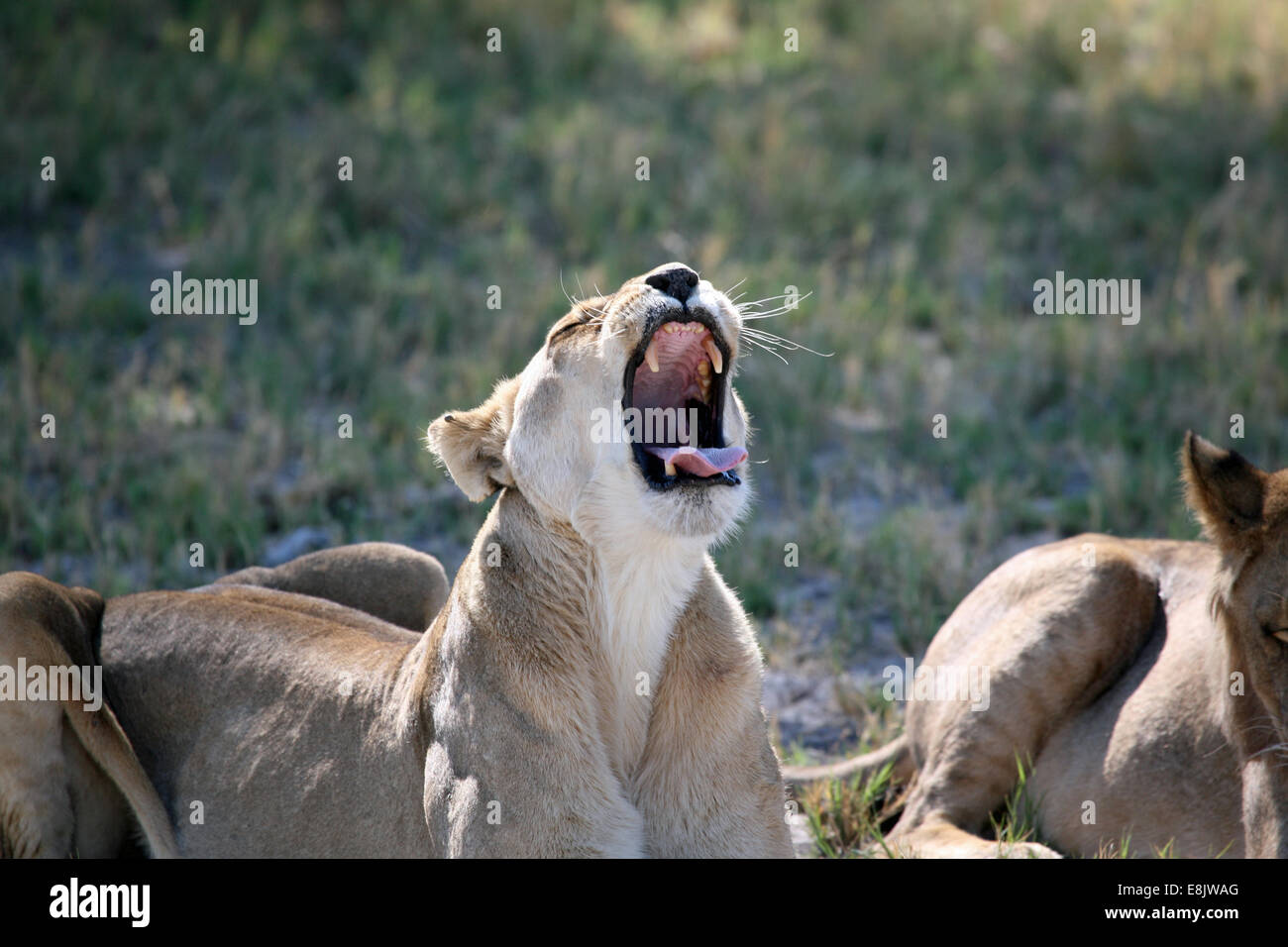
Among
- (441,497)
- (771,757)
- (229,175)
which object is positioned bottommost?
(771,757)

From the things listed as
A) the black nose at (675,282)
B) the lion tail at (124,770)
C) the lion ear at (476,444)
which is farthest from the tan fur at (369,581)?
the black nose at (675,282)

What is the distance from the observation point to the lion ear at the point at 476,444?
12.7ft

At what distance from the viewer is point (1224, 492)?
407 centimetres

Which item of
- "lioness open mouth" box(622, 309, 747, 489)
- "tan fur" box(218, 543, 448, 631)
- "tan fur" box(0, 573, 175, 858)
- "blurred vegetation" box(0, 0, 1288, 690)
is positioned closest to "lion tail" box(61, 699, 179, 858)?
"tan fur" box(0, 573, 175, 858)

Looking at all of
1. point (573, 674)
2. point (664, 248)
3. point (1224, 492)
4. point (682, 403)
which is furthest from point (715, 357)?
point (664, 248)

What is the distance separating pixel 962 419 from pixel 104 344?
4539 millimetres

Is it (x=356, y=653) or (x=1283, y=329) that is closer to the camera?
(x=356, y=653)

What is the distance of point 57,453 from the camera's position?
7297mm

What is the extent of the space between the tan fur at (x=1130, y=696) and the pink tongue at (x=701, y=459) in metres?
1.28

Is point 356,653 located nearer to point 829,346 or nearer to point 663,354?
point 663,354

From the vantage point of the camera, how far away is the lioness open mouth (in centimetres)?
372

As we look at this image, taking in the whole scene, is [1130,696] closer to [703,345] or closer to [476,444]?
[703,345]

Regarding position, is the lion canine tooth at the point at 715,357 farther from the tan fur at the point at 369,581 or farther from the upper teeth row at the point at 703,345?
the tan fur at the point at 369,581
